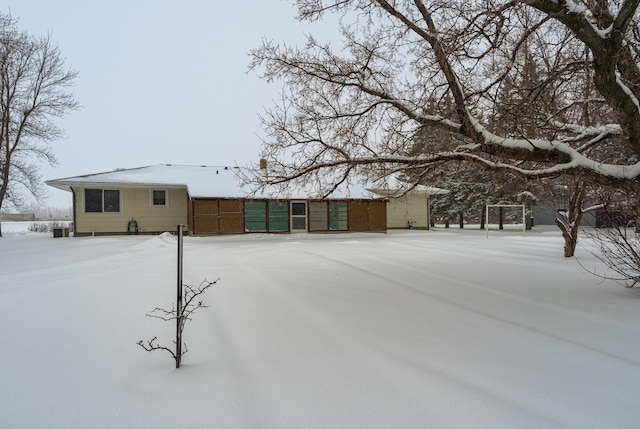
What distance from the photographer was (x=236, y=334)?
3342mm

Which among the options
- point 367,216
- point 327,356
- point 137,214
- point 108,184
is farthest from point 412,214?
point 327,356

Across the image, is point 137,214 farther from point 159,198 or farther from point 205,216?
point 205,216

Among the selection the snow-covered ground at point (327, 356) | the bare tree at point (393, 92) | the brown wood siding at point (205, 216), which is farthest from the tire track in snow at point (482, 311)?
the brown wood siding at point (205, 216)

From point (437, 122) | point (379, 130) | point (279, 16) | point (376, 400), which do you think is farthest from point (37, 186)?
point (376, 400)

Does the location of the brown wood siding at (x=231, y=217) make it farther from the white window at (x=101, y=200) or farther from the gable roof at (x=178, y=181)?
the white window at (x=101, y=200)

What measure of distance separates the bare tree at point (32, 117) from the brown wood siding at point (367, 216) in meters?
18.7

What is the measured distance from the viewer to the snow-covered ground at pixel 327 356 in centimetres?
205

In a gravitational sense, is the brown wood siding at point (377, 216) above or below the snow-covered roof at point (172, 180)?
below

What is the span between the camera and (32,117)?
20.8 meters

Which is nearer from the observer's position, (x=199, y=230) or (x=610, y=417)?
(x=610, y=417)

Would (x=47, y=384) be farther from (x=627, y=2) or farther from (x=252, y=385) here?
(x=627, y=2)

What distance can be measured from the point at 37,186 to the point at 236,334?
84.0ft

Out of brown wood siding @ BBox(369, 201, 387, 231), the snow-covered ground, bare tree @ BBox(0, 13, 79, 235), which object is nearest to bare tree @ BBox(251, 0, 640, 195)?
the snow-covered ground

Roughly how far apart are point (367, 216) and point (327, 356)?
1694 centimetres
